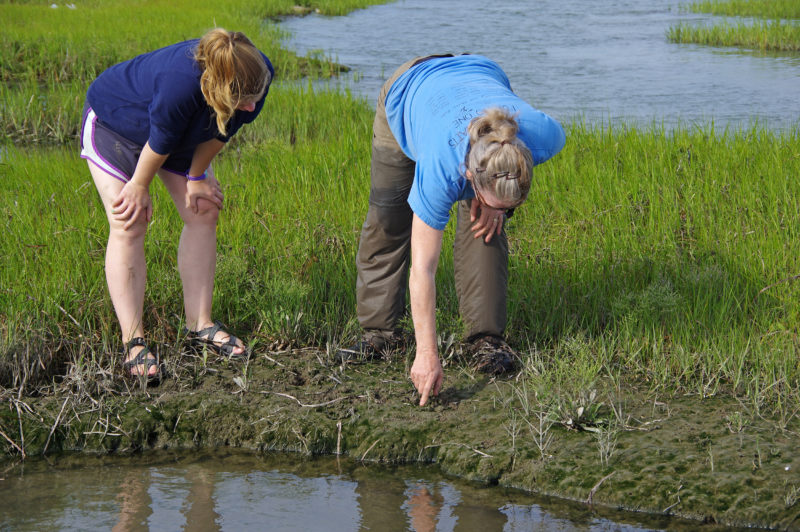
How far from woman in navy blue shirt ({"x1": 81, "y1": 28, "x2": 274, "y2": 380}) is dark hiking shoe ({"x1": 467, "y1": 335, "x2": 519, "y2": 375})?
1007 mm

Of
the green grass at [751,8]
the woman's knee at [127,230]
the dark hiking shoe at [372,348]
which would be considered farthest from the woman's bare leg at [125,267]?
the green grass at [751,8]

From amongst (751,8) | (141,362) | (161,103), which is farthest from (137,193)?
(751,8)

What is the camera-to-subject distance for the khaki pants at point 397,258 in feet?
11.5

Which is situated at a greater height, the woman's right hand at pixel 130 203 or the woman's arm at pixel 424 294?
the woman's right hand at pixel 130 203

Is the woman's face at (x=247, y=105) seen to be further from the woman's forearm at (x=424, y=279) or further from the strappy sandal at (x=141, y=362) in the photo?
the strappy sandal at (x=141, y=362)

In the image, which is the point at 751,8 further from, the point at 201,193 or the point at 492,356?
the point at 201,193

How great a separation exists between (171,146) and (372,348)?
123 centimetres

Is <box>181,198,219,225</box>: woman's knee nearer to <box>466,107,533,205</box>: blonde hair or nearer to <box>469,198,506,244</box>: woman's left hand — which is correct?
<box>469,198,506,244</box>: woman's left hand

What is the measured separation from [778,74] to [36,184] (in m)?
8.65

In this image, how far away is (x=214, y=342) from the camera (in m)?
3.76

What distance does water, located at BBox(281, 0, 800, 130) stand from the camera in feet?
28.1

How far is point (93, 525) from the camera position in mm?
2738

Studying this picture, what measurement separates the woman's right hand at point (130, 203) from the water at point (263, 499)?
90 cm

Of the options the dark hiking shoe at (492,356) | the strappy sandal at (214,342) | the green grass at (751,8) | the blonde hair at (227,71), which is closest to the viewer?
the blonde hair at (227,71)
